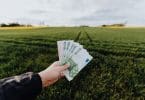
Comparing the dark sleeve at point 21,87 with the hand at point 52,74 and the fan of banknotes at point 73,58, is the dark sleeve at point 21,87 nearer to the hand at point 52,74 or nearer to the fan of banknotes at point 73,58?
the hand at point 52,74

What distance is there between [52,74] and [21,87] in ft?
1.11

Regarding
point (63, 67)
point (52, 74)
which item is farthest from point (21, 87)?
point (63, 67)

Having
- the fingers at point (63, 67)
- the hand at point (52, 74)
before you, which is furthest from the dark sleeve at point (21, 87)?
the fingers at point (63, 67)

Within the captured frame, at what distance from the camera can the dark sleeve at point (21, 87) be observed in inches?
65.8

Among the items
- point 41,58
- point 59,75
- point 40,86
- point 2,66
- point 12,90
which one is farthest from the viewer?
point 41,58

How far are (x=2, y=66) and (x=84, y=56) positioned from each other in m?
7.20

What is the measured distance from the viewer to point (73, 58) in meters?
2.23

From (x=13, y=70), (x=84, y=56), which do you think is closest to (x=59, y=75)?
(x=84, y=56)

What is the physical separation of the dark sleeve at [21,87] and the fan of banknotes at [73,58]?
347mm

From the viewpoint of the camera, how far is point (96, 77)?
25.4ft

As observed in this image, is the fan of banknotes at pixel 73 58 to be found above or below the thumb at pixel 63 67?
above

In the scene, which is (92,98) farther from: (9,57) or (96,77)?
(9,57)

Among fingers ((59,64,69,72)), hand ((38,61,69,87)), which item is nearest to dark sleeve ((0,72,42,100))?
hand ((38,61,69,87))

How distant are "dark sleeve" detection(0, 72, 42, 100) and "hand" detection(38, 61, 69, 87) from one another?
99 mm
